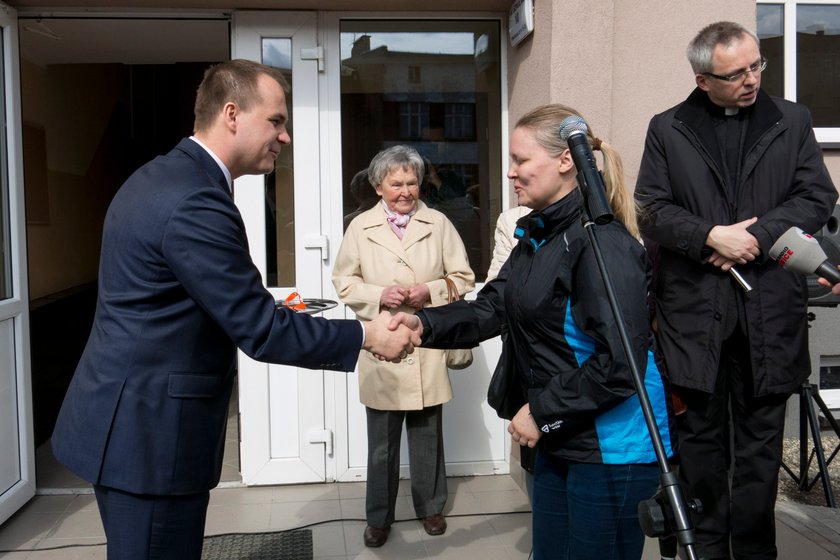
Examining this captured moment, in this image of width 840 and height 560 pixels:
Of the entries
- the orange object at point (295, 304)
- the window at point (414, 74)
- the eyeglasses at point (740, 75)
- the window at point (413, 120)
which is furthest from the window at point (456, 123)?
the eyeglasses at point (740, 75)

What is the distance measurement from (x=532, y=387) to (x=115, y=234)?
132 cm

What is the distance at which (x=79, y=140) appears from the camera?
1080 centimetres

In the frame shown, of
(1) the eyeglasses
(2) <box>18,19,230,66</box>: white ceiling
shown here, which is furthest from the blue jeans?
(2) <box>18,19,230,66</box>: white ceiling

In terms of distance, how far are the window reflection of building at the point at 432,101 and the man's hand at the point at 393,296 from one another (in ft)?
3.62

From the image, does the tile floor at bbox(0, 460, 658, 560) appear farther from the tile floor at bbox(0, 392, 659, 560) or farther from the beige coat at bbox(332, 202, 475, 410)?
the beige coat at bbox(332, 202, 475, 410)

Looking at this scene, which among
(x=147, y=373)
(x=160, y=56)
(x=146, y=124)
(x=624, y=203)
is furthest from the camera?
(x=146, y=124)

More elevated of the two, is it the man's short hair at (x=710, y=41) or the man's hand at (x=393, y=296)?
the man's short hair at (x=710, y=41)

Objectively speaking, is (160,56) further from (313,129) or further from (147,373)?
(147,373)

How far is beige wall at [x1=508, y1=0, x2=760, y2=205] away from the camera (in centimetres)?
466

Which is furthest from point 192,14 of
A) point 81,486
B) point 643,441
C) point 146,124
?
point 146,124

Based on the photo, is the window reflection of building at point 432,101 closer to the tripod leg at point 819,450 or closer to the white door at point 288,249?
the white door at point 288,249

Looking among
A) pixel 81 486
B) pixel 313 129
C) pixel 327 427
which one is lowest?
pixel 81 486

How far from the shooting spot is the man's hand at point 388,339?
2910 mm

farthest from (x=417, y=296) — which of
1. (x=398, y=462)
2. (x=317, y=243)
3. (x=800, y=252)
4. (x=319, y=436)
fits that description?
(x=800, y=252)
